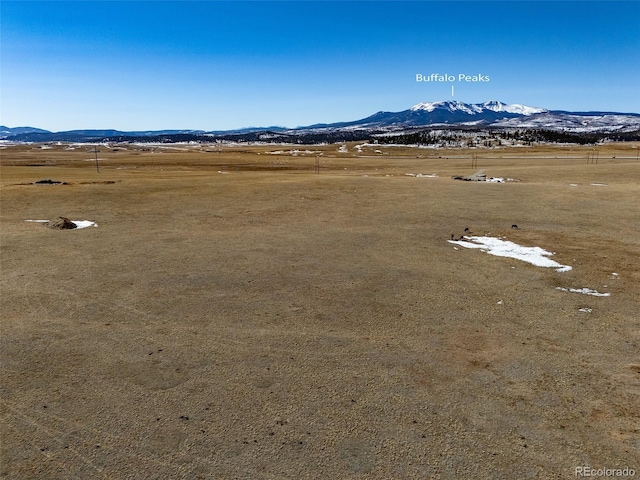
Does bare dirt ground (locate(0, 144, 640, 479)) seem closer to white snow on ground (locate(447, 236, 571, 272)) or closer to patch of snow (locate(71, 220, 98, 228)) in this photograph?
white snow on ground (locate(447, 236, 571, 272))

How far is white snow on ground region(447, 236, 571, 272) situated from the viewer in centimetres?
1436

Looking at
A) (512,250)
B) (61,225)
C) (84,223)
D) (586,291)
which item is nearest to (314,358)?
(586,291)

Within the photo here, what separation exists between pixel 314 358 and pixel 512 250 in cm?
1114

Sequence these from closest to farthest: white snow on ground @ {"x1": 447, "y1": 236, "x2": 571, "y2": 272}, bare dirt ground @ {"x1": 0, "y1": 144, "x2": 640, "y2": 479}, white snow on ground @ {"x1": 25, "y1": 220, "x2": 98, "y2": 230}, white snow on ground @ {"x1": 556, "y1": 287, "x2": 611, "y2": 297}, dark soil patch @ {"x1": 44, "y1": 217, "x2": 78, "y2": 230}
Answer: bare dirt ground @ {"x1": 0, "y1": 144, "x2": 640, "y2": 479} < white snow on ground @ {"x1": 556, "y1": 287, "x2": 611, "y2": 297} < white snow on ground @ {"x1": 447, "y1": 236, "x2": 571, "y2": 272} < dark soil patch @ {"x1": 44, "y1": 217, "x2": 78, "y2": 230} < white snow on ground @ {"x1": 25, "y1": 220, "x2": 98, "y2": 230}

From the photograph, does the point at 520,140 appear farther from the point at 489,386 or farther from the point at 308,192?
the point at 489,386

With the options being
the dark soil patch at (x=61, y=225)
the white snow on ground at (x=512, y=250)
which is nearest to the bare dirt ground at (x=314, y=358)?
the white snow on ground at (x=512, y=250)

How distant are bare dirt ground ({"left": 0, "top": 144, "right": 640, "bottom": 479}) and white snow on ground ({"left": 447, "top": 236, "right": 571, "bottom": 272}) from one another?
61cm

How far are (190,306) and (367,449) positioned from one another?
6.66m

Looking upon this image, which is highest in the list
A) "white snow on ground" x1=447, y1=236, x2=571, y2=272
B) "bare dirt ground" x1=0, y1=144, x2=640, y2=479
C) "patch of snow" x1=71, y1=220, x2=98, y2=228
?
"patch of snow" x1=71, y1=220, x2=98, y2=228

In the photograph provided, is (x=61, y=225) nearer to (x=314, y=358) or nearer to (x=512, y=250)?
(x=314, y=358)

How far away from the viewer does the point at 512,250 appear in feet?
52.9

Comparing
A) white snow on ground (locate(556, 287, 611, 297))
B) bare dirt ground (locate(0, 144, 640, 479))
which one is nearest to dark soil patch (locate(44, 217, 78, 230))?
bare dirt ground (locate(0, 144, 640, 479))

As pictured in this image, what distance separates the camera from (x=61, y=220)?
20.7 m

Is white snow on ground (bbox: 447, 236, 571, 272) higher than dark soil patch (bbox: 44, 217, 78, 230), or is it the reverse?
dark soil patch (bbox: 44, 217, 78, 230)
